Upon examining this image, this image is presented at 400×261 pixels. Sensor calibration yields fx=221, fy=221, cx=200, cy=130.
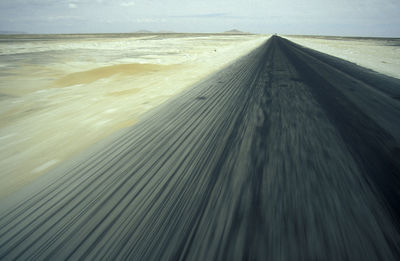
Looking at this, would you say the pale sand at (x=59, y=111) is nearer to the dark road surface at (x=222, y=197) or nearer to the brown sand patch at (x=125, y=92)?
the brown sand patch at (x=125, y=92)

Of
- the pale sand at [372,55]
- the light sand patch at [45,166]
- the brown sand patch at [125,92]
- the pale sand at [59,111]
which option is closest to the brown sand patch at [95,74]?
the pale sand at [59,111]

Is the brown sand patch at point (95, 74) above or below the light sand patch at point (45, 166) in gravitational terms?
below

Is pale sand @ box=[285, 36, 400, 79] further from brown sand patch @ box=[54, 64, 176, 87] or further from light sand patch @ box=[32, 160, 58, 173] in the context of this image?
light sand patch @ box=[32, 160, 58, 173]

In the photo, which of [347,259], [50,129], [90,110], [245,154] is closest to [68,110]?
[90,110]

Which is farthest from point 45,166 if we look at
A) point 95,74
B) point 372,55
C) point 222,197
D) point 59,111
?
point 372,55

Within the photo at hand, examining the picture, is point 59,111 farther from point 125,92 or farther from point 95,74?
point 95,74

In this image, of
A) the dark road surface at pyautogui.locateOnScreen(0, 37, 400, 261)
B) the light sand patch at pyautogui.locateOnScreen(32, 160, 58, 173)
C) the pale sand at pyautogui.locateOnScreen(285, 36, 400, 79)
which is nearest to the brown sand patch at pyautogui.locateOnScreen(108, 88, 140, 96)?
the dark road surface at pyautogui.locateOnScreen(0, 37, 400, 261)

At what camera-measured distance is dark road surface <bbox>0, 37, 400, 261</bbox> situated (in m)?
1.35

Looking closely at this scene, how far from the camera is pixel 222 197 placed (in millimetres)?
1766

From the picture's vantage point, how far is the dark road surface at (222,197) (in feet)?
4.44

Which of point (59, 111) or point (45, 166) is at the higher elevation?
point (45, 166)

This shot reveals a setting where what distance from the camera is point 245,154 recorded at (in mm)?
2420

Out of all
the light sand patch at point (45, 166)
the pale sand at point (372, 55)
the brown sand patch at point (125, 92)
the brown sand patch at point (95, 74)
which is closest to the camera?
the light sand patch at point (45, 166)

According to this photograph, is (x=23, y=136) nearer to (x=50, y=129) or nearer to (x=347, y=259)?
(x=50, y=129)
